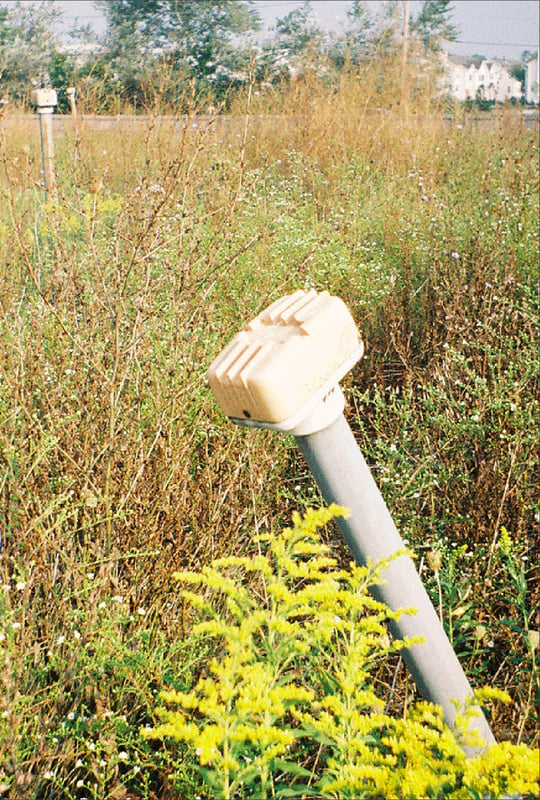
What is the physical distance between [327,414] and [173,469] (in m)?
1.13

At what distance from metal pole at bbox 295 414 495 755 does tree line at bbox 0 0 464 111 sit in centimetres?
883

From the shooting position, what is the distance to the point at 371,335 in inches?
154

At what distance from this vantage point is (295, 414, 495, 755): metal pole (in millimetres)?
1119

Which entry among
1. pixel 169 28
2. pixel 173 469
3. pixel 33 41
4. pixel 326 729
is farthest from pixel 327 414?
pixel 169 28

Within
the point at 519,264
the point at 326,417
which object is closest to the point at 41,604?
the point at 326,417

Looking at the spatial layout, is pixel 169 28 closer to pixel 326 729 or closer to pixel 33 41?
pixel 33 41

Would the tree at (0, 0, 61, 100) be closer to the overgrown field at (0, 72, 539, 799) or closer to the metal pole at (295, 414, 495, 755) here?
the overgrown field at (0, 72, 539, 799)

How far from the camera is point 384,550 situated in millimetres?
1196

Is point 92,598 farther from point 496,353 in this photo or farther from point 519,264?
point 519,264

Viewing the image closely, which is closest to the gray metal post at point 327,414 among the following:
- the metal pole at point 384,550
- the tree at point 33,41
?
the metal pole at point 384,550

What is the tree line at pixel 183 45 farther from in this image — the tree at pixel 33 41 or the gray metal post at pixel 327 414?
the gray metal post at pixel 327 414

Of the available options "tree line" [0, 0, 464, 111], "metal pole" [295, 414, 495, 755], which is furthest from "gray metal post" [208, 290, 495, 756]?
"tree line" [0, 0, 464, 111]

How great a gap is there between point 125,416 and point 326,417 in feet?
3.77

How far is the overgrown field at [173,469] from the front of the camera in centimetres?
172
